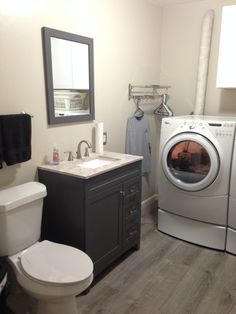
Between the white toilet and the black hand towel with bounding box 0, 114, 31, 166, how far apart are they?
202mm

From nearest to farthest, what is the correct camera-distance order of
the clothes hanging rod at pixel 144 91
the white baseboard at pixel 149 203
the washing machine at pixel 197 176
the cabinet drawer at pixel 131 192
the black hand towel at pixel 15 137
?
1. the black hand towel at pixel 15 137
2. the cabinet drawer at pixel 131 192
3. the washing machine at pixel 197 176
4. the clothes hanging rod at pixel 144 91
5. the white baseboard at pixel 149 203

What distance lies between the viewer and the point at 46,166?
202cm

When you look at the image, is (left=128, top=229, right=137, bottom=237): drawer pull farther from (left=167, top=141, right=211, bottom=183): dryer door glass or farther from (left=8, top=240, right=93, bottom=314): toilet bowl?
(left=8, top=240, right=93, bottom=314): toilet bowl

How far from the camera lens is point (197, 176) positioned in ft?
8.09

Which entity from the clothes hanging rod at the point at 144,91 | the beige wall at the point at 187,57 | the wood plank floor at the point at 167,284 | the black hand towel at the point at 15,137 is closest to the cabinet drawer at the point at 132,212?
the wood plank floor at the point at 167,284

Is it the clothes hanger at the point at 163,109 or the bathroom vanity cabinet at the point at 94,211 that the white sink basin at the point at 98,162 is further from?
the clothes hanger at the point at 163,109

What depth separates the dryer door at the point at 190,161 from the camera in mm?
2352

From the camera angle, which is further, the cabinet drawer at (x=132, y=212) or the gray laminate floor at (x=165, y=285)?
the cabinet drawer at (x=132, y=212)

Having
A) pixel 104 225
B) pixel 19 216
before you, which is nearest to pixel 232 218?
pixel 104 225

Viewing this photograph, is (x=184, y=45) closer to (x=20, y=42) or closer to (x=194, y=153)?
(x=194, y=153)

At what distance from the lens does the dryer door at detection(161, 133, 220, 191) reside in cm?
235

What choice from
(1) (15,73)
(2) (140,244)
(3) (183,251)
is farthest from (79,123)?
(3) (183,251)

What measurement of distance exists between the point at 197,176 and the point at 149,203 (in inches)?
45.3

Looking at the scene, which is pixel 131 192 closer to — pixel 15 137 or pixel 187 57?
pixel 15 137
